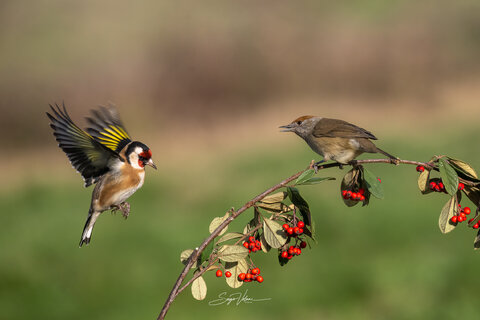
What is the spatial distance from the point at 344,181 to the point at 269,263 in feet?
20.7

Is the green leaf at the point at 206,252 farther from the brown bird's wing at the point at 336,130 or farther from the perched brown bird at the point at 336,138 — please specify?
the brown bird's wing at the point at 336,130

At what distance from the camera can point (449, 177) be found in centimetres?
297

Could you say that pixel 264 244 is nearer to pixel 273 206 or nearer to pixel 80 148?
pixel 273 206

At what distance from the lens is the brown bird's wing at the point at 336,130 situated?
471cm

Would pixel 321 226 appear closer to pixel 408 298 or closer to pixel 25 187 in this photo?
pixel 408 298

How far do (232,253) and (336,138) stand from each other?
2174 millimetres

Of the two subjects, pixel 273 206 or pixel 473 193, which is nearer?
pixel 273 206

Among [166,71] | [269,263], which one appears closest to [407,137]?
[269,263]

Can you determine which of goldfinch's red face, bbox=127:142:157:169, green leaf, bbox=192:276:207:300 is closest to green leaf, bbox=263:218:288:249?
green leaf, bbox=192:276:207:300

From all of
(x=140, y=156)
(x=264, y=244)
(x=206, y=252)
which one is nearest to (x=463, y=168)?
(x=264, y=244)

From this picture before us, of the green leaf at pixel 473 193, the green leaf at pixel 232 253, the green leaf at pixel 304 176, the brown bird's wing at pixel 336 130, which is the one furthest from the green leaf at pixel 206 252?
the brown bird's wing at pixel 336 130

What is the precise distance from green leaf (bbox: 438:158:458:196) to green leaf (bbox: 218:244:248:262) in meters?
1.01

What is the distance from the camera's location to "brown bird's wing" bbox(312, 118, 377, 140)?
4.71 metres

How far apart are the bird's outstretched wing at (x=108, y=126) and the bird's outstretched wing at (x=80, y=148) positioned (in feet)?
1.44
